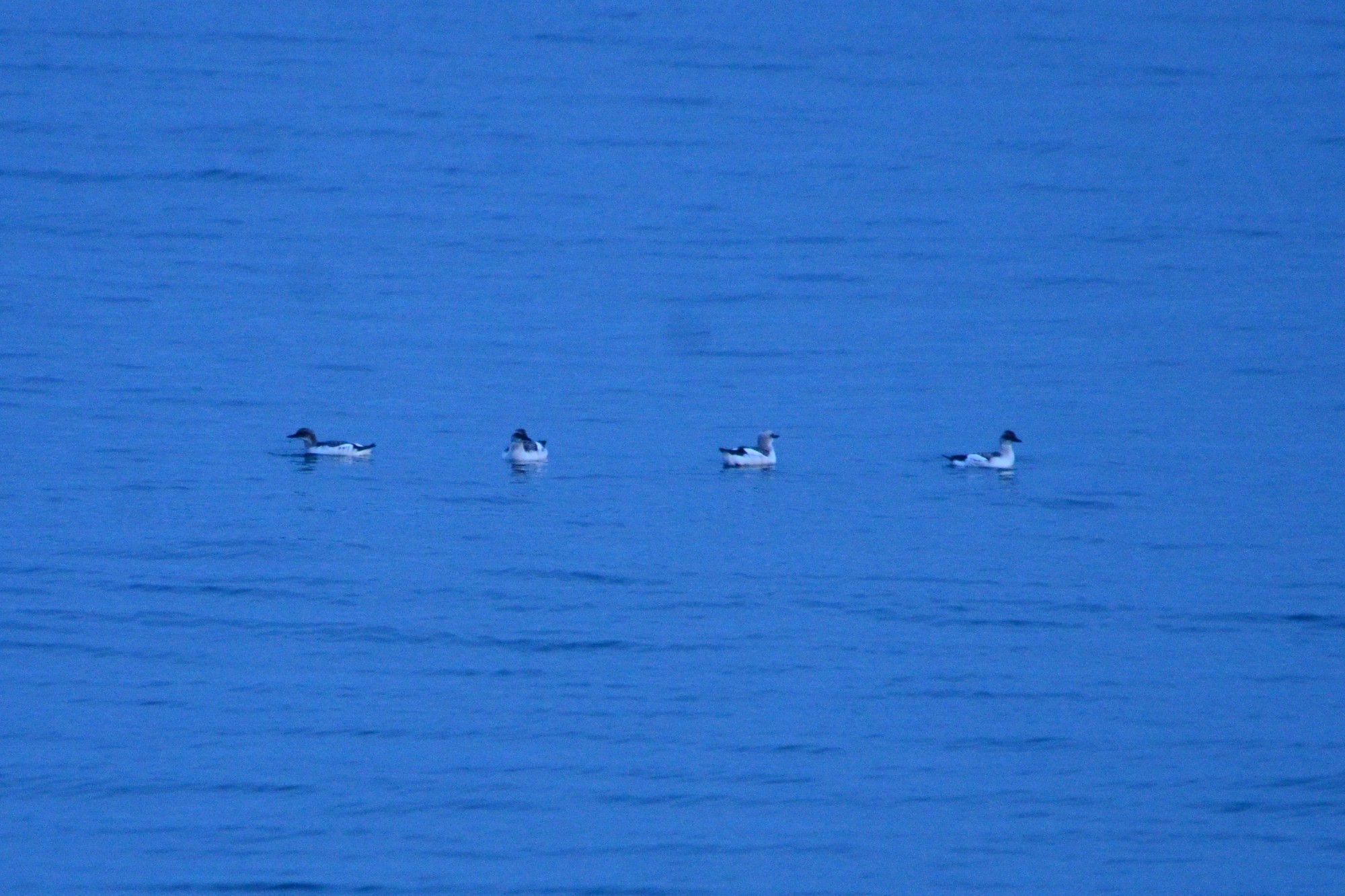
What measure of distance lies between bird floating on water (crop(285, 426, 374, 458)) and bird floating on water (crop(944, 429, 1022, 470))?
6.70 m

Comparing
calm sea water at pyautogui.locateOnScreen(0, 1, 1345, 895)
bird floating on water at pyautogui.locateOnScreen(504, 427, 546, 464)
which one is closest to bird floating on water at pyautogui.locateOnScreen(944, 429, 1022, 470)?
calm sea water at pyautogui.locateOnScreen(0, 1, 1345, 895)

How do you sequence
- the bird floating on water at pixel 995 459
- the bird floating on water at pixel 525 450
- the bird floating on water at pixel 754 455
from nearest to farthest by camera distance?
the bird floating on water at pixel 525 450 → the bird floating on water at pixel 995 459 → the bird floating on water at pixel 754 455

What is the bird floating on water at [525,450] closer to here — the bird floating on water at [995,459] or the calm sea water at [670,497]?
the calm sea water at [670,497]

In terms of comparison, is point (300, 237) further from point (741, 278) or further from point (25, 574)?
point (25, 574)

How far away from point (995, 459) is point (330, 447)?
756 cm

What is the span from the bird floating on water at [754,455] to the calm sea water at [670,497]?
302 mm

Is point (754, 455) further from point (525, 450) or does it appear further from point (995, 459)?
point (995, 459)

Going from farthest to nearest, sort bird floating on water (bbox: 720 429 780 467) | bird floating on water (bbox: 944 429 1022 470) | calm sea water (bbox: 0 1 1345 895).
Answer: bird floating on water (bbox: 720 429 780 467) → bird floating on water (bbox: 944 429 1022 470) → calm sea water (bbox: 0 1 1345 895)

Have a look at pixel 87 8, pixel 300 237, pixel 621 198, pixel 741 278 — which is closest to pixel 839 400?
pixel 741 278

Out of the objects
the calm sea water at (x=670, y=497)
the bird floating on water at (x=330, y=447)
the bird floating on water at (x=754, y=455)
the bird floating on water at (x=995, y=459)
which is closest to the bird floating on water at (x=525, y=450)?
the calm sea water at (x=670, y=497)

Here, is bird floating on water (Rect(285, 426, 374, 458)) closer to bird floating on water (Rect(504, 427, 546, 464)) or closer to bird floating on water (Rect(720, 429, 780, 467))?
bird floating on water (Rect(504, 427, 546, 464))

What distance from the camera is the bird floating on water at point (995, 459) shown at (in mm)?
24109

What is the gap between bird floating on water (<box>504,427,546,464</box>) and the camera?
23922 millimetres

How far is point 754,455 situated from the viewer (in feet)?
80.1
